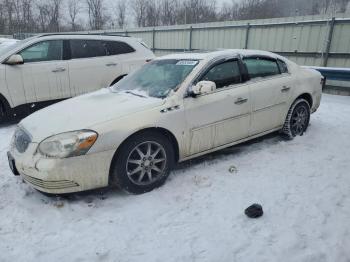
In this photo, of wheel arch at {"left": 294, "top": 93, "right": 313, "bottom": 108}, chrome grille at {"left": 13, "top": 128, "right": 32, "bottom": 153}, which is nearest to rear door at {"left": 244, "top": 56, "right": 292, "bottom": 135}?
wheel arch at {"left": 294, "top": 93, "right": 313, "bottom": 108}

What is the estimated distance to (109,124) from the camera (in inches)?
136

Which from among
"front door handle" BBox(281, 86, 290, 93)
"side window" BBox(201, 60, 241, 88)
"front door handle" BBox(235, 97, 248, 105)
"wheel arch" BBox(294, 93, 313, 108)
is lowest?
"wheel arch" BBox(294, 93, 313, 108)

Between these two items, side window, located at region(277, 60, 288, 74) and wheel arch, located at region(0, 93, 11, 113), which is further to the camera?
wheel arch, located at region(0, 93, 11, 113)

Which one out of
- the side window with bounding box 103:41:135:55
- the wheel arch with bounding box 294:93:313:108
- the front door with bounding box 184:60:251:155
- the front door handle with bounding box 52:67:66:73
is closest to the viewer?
the front door with bounding box 184:60:251:155

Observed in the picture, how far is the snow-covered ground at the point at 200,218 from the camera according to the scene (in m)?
2.79

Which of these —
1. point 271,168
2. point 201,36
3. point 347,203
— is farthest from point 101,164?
point 201,36

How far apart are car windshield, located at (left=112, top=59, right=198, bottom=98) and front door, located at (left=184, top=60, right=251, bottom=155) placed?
0.29 m

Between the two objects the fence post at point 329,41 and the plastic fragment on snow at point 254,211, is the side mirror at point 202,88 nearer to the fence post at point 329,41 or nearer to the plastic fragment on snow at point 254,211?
the plastic fragment on snow at point 254,211

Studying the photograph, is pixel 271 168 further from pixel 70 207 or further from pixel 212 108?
pixel 70 207

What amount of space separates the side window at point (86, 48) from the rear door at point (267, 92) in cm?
390

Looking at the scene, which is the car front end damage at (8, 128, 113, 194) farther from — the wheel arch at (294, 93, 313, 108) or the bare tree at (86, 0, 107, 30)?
the bare tree at (86, 0, 107, 30)

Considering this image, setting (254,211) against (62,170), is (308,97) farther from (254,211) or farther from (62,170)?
(62,170)

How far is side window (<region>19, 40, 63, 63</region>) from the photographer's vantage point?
21.5 ft

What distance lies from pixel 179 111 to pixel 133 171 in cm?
87
